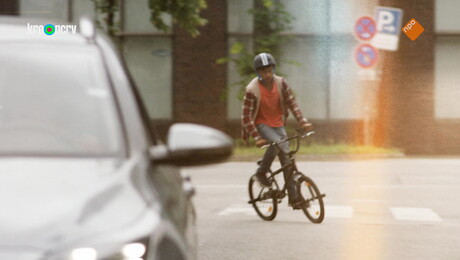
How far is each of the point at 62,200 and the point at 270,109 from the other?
8.14 metres

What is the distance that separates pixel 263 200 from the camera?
37.8ft

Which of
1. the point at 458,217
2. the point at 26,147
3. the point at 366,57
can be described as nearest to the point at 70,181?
the point at 26,147

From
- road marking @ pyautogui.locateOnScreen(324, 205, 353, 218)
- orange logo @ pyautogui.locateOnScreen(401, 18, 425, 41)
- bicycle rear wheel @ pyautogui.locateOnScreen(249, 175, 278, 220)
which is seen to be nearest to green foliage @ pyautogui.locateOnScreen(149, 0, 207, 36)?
orange logo @ pyautogui.locateOnScreen(401, 18, 425, 41)

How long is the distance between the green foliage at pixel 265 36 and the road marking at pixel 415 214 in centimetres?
1480

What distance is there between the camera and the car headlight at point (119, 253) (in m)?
2.54

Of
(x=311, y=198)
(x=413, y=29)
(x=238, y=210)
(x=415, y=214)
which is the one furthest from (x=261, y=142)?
(x=413, y=29)

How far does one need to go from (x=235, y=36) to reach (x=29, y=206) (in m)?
26.0

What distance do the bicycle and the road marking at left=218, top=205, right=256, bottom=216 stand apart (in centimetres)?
62

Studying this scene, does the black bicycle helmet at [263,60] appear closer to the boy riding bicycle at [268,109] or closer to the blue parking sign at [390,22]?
the boy riding bicycle at [268,109]

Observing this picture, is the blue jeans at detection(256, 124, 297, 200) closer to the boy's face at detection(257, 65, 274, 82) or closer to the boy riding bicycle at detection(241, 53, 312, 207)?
the boy riding bicycle at detection(241, 53, 312, 207)

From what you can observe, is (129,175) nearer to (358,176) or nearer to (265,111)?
(265,111)

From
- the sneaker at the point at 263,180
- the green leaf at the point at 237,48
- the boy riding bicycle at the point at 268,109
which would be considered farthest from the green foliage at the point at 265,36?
the boy riding bicycle at the point at 268,109

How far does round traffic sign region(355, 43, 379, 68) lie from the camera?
22672 millimetres

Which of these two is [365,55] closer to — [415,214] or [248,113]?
[415,214]
